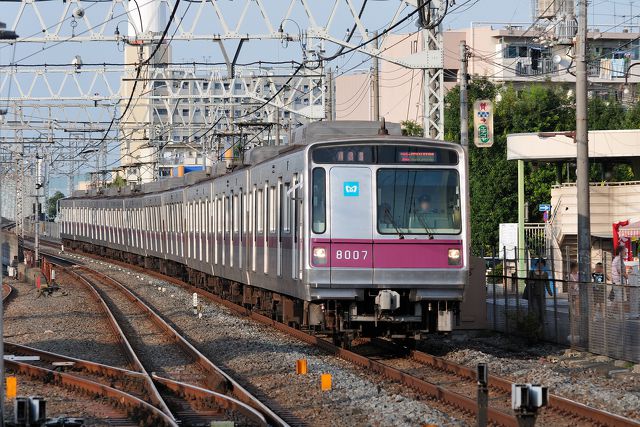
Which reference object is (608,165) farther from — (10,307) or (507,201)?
(10,307)

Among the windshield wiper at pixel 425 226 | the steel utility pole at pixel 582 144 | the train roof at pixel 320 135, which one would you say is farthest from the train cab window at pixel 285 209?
the steel utility pole at pixel 582 144

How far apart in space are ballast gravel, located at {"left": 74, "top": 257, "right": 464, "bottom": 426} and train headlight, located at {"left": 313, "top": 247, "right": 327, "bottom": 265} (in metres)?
1.26

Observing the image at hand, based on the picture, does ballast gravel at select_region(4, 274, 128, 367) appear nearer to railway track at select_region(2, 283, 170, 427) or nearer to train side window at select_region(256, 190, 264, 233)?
railway track at select_region(2, 283, 170, 427)

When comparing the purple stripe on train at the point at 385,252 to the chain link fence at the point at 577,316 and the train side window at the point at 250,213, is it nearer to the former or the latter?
the chain link fence at the point at 577,316

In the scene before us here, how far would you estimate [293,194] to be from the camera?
1562 cm

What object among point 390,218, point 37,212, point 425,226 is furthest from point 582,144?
point 37,212

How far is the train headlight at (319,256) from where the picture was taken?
14.7m

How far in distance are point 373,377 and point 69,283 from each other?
24281 millimetres

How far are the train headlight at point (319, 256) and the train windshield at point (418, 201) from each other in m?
0.75

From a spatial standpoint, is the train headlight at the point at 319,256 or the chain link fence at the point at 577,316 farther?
the chain link fence at the point at 577,316

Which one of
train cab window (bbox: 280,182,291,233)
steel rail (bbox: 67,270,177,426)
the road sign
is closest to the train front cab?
train cab window (bbox: 280,182,291,233)

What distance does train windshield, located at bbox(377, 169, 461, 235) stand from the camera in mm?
14688

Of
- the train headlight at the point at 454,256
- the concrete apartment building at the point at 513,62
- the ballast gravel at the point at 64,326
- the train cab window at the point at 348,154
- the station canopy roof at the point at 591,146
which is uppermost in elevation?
the concrete apartment building at the point at 513,62

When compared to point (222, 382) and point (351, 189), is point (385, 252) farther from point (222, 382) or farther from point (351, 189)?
point (222, 382)
